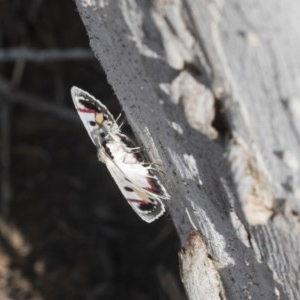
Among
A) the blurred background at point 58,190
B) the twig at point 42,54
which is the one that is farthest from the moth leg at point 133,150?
the twig at point 42,54

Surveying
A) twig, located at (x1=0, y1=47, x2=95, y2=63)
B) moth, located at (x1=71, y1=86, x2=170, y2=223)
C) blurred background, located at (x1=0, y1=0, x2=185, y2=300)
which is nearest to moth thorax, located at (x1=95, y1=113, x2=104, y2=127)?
moth, located at (x1=71, y1=86, x2=170, y2=223)

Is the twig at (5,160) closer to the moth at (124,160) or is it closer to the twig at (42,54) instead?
the twig at (42,54)

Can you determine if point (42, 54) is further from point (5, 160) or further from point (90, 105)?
point (90, 105)

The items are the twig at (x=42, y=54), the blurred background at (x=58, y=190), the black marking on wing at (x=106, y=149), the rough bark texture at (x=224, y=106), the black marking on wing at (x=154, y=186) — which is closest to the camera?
the rough bark texture at (x=224, y=106)

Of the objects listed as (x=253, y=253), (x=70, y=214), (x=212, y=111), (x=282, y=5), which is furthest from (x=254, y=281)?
(x=70, y=214)

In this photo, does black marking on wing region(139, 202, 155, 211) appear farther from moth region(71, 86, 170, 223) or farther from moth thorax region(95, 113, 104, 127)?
moth thorax region(95, 113, 104, 127)

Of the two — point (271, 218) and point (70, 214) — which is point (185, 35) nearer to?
A: point (271, 218)

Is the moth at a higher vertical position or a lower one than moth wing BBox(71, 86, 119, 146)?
lower

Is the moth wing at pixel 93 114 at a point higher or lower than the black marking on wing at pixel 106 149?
higher
